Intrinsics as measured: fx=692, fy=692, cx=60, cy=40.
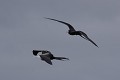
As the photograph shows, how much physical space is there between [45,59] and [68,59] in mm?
4034

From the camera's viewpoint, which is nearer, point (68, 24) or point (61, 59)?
point (61, 59)

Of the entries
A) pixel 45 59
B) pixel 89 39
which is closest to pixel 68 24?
pixel 89 39

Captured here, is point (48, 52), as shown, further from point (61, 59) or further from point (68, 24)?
point (68, 24)

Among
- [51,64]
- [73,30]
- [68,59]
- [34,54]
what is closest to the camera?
[51,64]

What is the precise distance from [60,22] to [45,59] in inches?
554

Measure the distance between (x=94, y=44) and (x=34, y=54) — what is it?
13298 millimetres

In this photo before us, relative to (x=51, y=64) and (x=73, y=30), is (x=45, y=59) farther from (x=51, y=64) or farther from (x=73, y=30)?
(x=73, y=30)

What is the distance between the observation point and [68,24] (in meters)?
137

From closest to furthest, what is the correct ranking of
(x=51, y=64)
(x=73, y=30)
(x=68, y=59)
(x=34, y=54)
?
(x=51, y=64) → (x=68, y=59) → (x=34, y=54) → (x=73, y=30)

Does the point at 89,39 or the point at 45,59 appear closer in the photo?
the point at 45,59

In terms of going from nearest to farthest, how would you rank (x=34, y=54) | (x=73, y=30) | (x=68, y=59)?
(x=68, y=59), (x=34, y=54), (x=73, y=30)

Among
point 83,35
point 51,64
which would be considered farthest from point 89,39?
point 51,64

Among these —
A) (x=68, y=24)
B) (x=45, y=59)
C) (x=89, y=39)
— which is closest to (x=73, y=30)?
(x=68, y=24)

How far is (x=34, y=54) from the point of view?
12669cm
